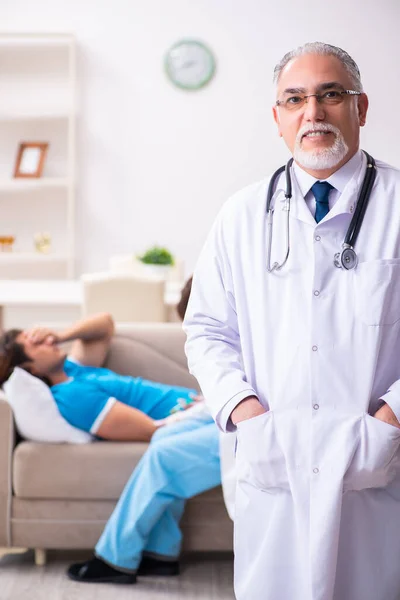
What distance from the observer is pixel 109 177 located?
695 centimetres

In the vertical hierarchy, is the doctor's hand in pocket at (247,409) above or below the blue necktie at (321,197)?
below

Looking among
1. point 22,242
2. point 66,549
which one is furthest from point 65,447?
point 22,242

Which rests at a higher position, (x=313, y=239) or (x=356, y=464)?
(x=313, y=239)

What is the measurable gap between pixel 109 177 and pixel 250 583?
5.64 meters

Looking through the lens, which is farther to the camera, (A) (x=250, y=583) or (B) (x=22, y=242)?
(B) (x=22, y=242)

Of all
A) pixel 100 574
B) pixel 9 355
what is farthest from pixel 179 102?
pixel 100 574

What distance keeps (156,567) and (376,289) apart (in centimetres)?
166

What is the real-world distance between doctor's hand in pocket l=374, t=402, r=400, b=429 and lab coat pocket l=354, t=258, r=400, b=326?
14 cm

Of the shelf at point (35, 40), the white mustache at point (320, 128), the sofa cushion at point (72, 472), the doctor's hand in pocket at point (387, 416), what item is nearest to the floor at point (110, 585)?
the sofa cushion at point (72, 472)

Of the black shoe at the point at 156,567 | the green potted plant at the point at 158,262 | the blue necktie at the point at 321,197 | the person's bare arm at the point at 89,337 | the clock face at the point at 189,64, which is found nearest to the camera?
the blue necktie at the point at 321,197

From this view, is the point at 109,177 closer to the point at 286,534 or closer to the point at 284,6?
the point at 284,6

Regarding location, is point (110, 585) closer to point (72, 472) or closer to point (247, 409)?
point (72, 472)

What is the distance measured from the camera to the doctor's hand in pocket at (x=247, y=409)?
1.52 m

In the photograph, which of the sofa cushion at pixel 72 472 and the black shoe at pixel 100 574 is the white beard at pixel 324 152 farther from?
the black shoe at pixel 100 574
